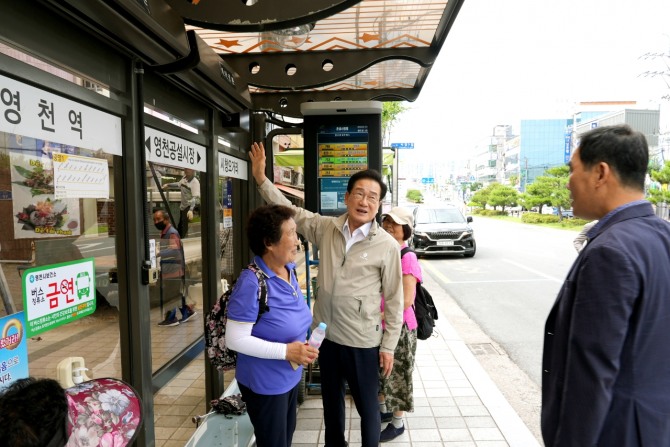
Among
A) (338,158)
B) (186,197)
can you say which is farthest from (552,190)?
(186,197)

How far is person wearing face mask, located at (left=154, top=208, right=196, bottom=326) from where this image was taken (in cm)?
355

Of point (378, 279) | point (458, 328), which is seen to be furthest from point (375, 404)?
point (458, 328)

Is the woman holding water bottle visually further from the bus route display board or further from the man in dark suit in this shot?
the bus route display board

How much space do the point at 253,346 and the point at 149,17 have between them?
1440mm

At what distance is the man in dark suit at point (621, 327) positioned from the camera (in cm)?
136

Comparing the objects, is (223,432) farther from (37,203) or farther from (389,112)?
(389,112)

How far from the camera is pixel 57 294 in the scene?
1.75 meters

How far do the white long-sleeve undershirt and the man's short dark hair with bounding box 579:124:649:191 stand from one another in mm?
1448

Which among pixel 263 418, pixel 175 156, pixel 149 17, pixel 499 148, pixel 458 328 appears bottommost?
pixel 458 328

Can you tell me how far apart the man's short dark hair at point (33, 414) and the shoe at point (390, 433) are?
2617 millimetres

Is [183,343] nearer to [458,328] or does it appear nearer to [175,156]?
[175,156]

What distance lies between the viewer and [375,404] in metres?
2.63

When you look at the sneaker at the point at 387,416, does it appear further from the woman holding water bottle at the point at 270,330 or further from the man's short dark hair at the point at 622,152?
the man's short dark hair at the point at 622,152

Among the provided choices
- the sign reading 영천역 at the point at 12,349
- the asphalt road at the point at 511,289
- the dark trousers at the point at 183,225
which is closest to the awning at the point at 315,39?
the dark trousers at the point at 183,225
